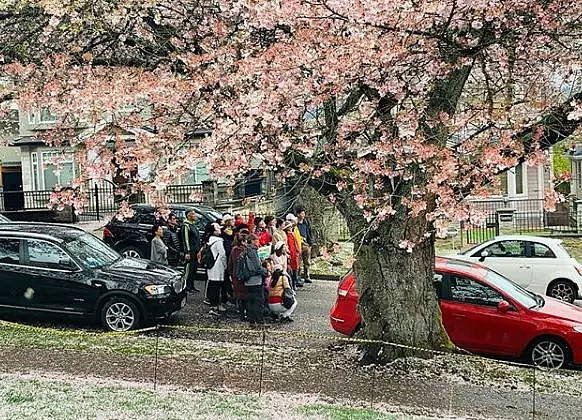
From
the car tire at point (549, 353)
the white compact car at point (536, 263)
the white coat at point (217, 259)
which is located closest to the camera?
the car tire at point (549, 353)

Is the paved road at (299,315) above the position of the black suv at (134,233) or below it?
below

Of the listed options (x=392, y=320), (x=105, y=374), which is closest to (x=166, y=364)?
(x=105, y=374)

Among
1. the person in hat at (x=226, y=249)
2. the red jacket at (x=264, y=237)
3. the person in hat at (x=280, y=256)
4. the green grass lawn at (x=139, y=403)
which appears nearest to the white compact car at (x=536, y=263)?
the red jacket at (x=264, y=237)

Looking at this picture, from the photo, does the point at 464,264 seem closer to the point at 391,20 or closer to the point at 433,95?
the point at 433,95

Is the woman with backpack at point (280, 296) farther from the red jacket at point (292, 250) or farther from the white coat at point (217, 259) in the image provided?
the red jacket at point (292, 250)

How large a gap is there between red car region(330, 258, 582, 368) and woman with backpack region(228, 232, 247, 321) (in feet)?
4.85

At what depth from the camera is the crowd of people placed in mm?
11430

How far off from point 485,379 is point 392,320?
138cm

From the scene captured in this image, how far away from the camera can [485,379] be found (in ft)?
30.1

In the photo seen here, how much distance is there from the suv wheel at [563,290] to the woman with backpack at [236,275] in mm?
6843

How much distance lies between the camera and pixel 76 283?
11156mm

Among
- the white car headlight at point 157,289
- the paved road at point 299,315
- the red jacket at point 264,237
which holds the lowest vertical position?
the paved road at point 299,315

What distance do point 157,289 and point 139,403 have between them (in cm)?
396

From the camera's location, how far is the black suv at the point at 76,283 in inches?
437
